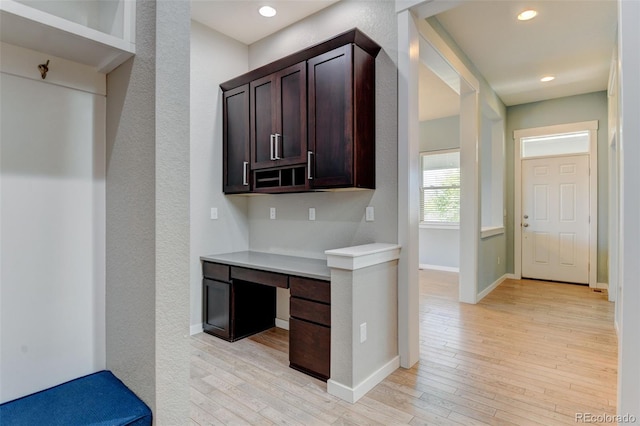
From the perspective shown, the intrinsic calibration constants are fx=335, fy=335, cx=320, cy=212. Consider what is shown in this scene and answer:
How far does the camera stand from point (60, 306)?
→ 1165 millimetres

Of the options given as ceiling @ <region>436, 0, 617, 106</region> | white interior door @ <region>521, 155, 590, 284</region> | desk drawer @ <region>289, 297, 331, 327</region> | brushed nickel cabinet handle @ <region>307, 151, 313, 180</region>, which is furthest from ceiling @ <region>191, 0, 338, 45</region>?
white interior door @ <region>521, 155, 590, 284</region>

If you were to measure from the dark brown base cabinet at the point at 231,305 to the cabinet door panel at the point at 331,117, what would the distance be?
4.18ft

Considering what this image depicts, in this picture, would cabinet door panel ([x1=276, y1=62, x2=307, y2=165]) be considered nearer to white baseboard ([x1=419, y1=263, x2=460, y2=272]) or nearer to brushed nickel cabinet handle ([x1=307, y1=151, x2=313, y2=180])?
brushed nickel cabinet handle ([x1=307, y1=151, x2=313, y2=180])

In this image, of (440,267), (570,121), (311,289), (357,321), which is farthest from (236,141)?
(570,121)

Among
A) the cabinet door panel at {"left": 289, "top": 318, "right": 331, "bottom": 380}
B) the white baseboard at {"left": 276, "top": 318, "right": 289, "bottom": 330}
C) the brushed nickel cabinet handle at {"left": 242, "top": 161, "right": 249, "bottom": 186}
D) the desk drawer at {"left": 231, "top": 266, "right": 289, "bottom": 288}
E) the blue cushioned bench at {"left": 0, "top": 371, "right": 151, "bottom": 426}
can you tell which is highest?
the brushed nickel cabinet handle at {"left": 242, "top": 161, "right": 249, "bottom": 186}

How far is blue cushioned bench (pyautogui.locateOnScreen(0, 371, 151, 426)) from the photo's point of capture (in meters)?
0.97

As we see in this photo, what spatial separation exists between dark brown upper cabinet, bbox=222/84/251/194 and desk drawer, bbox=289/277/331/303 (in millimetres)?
1190

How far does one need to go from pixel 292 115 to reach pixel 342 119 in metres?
0.53

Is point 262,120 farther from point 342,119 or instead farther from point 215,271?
point 215,271

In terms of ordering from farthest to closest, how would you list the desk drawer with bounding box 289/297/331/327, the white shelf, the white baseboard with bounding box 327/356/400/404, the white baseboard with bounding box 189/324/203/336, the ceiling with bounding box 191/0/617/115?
the white baseboard with bounding box 189/324/203/336 < the ceiling with bounding box 191/0/617/115 < the desk drawer with bounding box 289/297/331/327 < the white baseboard with bounding box 327/356/400/404 < the white shelf

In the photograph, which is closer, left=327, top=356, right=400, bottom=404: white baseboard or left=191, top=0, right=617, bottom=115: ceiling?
left=327, top=356, right=400, bottom=404: white baseboard

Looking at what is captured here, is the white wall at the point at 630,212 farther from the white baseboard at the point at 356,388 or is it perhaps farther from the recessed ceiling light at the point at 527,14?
the recessed ceiling light at the point at 527,14

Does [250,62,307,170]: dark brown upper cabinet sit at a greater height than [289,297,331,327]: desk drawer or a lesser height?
greater

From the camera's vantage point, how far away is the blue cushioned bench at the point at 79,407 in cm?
97
